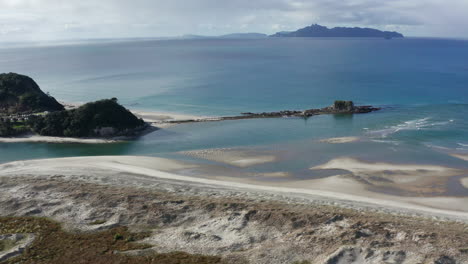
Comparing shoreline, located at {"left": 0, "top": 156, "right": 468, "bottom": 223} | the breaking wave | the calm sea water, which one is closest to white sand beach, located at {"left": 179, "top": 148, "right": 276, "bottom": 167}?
the calm sea water

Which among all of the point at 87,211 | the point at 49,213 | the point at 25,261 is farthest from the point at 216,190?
the point at 25,261

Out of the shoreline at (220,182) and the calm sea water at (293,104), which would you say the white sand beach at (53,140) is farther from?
the shoreline at (220,182)

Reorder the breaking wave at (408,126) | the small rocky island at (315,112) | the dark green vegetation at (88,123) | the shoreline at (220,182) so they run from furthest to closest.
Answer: the small rocky island at (315,112) → the dark green vegetation at (88,123) → the breaking wave at (408,126) → the shoreline at (220,182)

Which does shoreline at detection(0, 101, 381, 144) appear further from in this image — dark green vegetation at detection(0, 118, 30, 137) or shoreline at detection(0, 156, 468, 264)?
shoreline at detection(0, 156, 468, 264)

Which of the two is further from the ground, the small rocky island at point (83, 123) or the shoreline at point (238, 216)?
the small rocky island at point (83, 123)

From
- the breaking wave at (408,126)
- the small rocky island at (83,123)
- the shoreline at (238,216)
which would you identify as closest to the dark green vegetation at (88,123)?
the small rocky island at (83,123)
